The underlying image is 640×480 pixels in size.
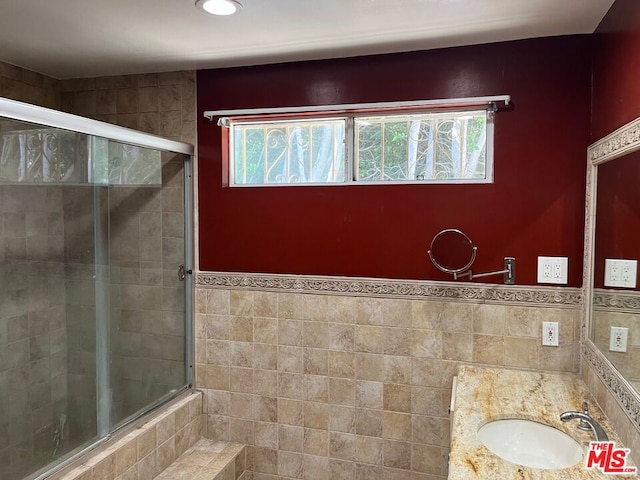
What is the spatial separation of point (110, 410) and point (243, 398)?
0.71 meters

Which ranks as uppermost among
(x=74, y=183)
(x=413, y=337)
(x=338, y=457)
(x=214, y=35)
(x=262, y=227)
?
(x=214, y=35)

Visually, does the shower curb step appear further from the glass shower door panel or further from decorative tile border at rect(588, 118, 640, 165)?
decorative tile border at rect(588, 118, 640, 165)

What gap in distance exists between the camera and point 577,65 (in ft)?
7.15

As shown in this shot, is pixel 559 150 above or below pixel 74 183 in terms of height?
above

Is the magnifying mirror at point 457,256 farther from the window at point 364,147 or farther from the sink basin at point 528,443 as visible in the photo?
the sink basin at point 528,443

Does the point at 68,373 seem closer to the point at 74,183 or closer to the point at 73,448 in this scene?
the point at 73,448

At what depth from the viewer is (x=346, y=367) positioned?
8.41ft

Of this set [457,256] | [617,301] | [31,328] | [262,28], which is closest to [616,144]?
[617,301]

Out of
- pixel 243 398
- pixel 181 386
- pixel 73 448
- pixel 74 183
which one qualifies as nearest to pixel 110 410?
pixel 73 448

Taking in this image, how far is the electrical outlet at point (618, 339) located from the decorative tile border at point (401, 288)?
48 centimetres

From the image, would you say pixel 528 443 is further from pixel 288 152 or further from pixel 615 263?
pixel 288 152

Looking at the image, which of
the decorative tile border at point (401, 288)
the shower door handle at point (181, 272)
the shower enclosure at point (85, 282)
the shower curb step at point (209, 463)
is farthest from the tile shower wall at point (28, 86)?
the shower curb step at point (209, 463)

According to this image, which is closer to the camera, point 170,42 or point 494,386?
point 494,386

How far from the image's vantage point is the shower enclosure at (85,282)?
7.06 ft
